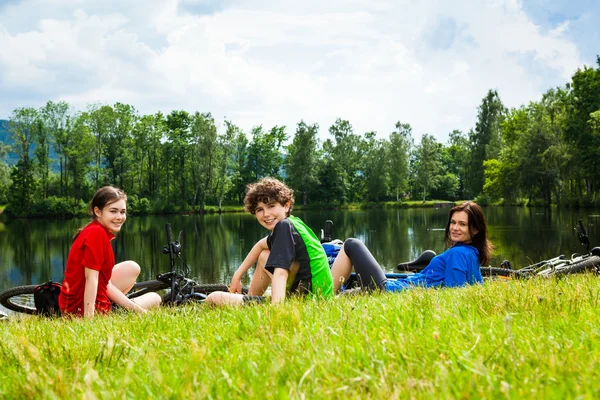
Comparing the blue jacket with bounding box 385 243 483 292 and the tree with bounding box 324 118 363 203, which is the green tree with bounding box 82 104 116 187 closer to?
the tree with bounding box 324 118 363 203

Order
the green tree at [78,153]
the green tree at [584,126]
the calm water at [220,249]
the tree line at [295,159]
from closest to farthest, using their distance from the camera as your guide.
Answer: the calm water at [220,249], the green tree at [584,126], the tree line at [295,159], the green tree at [78,153]

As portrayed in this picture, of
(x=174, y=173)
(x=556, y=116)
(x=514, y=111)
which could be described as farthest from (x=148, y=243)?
(x=514, y=111)

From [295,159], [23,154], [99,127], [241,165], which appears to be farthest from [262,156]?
→ [23,154]

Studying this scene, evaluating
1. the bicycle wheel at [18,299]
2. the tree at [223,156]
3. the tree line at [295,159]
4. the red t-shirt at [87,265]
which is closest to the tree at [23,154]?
the tree line at [295,159]

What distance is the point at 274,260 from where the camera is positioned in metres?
4.54

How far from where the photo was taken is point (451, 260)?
612 cm

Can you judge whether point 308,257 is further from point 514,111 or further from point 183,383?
point 514,111

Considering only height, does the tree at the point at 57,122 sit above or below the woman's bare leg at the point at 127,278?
above

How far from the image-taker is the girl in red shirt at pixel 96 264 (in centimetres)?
528

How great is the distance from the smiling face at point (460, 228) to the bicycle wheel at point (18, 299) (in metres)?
5.17

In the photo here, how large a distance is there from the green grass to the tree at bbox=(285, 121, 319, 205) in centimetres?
7600

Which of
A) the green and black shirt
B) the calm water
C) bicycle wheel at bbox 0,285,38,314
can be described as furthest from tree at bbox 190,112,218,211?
the green and black shirt

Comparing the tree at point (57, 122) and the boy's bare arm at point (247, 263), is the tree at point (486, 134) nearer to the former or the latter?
the tree at point (57, 122)

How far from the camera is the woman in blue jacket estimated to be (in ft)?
19.6
